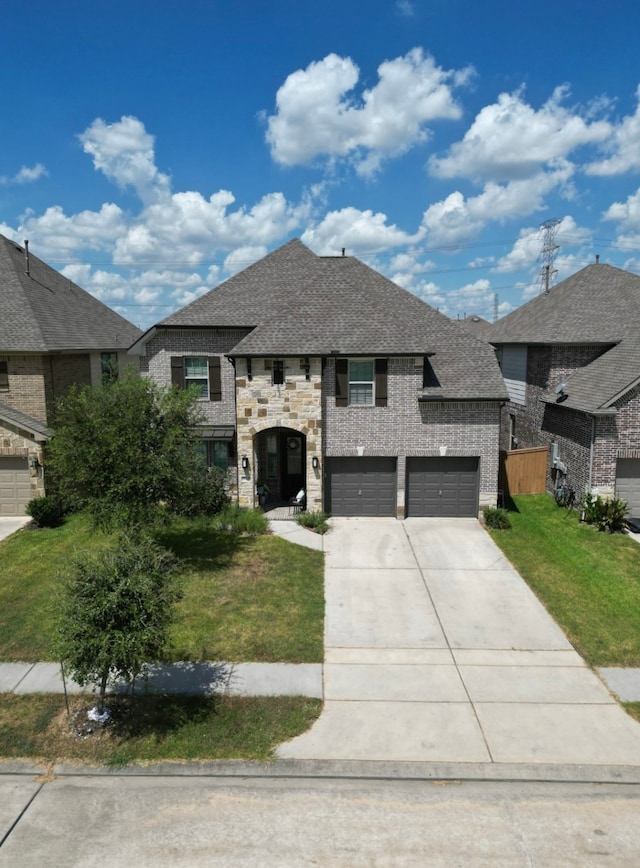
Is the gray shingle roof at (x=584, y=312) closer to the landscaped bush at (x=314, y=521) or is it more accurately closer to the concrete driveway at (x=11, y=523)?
the landscaped bush at (x=314, y=521)

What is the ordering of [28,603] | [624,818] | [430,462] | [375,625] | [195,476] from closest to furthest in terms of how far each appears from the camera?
[624,818], [375,625], [28,603], [195,476], [430,462]

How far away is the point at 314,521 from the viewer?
Answer: 59.8ft

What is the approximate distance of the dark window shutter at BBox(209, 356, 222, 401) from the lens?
67.4 feet

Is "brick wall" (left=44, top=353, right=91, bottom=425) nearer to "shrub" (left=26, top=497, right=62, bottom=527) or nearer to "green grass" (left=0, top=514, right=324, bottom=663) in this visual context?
"shrub" (left=26, top=497, right=62, bottom=527)

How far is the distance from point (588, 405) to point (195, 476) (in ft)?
43.0

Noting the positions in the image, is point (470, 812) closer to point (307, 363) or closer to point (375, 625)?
point (375, 625)

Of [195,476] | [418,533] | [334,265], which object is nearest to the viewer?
[195,476]

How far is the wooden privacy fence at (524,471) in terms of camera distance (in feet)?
71.6

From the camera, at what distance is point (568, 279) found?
2669 cm

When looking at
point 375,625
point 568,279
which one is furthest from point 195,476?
point 568,279

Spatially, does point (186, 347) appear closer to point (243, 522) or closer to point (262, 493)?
point (262, 493)

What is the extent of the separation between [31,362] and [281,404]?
9.02m

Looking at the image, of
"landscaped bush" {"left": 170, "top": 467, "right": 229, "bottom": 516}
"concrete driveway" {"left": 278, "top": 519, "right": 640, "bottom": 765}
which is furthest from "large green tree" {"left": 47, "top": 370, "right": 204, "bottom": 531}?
"concrete driveway" {"left": 278, "top": 519, "right": 640, "bottom": 765}

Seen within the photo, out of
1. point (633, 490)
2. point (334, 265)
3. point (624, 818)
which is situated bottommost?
point (624, 818)
